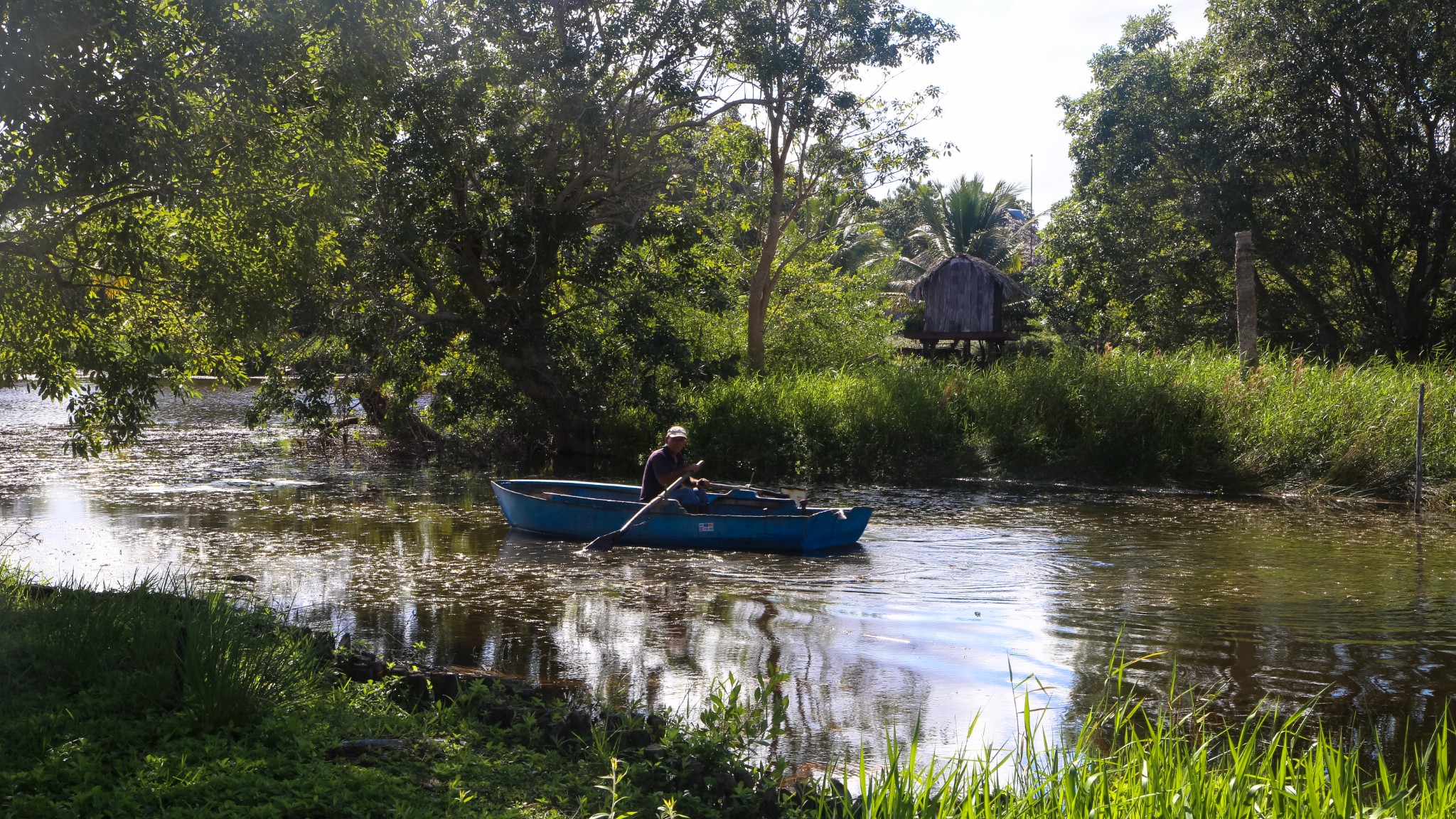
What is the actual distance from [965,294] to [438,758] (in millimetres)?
30571

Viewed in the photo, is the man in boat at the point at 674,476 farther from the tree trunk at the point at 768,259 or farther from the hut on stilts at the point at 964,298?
the hut on stilts at the point at 964,298

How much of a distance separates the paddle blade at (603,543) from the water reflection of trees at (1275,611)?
4.81m

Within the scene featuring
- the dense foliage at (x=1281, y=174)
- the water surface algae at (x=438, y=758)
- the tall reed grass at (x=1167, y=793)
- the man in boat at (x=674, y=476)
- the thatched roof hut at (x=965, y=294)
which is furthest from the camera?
the thatched roof hut at (x=965, y=294)

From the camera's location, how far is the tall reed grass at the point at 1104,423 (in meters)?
15.9

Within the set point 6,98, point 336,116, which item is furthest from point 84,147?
point 336,116

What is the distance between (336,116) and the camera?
9.35 m

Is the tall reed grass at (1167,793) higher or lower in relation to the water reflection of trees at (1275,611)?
higher

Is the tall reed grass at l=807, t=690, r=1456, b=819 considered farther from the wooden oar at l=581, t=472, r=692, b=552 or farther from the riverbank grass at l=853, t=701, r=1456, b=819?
the wooden oar at l=581, t=472, r=692, b=552

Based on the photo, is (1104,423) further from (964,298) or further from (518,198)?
(964,298)

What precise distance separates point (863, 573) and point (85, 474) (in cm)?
1408

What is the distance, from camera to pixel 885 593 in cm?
1017

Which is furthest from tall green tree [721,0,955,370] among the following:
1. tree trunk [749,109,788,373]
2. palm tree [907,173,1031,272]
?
palm tree [907,173,1031,272]

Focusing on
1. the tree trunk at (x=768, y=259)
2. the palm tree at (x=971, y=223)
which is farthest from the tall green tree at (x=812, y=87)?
the palm tree at (x=971, y=223)

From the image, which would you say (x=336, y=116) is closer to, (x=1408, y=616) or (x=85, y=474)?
(x=1408, y=616)
